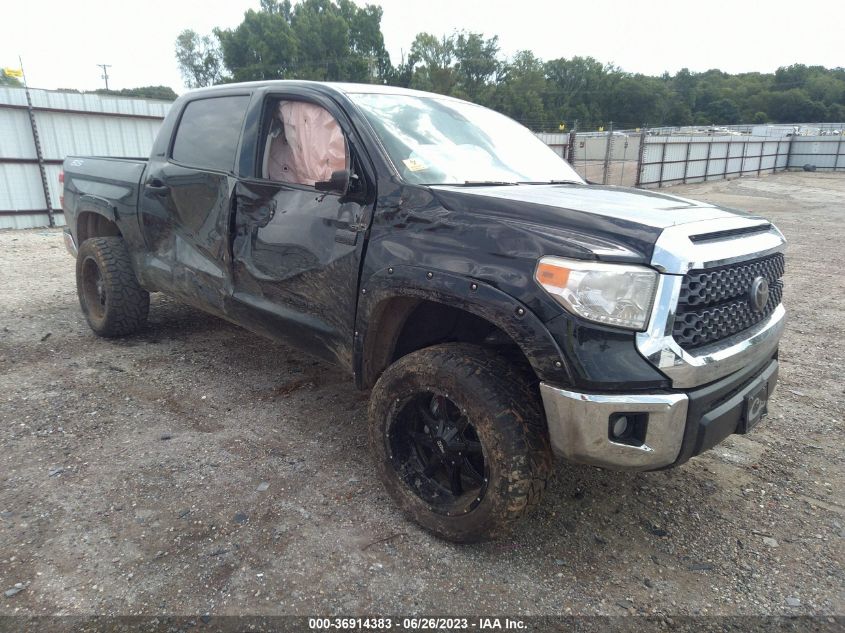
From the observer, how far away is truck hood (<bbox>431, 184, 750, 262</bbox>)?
2.20 metres

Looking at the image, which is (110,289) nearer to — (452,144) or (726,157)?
(452,144)

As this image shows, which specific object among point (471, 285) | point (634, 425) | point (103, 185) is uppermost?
point (103, 185)

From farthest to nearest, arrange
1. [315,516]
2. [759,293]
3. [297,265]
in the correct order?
[297,265], [315,516], [759,293]

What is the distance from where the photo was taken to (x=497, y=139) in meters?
3.54

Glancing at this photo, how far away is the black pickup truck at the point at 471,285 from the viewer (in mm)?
2125

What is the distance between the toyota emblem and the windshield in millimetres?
1268

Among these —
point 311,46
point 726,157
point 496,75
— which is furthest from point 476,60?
point 726,157

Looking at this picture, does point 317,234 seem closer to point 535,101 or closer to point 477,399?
point 477,399

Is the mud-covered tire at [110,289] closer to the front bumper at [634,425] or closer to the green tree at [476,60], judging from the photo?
the front bumper at [634,425]

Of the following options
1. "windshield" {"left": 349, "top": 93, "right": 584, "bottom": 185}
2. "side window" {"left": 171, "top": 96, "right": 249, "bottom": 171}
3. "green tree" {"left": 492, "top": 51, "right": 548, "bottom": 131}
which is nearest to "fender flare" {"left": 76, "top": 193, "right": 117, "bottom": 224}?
"side window" {"left": 171, "top": 96, "right": 249, "bottom": 171}

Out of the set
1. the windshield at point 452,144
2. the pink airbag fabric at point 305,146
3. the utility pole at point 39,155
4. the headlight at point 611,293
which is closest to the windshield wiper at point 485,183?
the windshield at point 452,144

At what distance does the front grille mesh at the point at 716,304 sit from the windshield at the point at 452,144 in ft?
3.98

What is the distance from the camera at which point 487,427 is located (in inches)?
91.0

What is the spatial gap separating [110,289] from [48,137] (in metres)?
9.59
